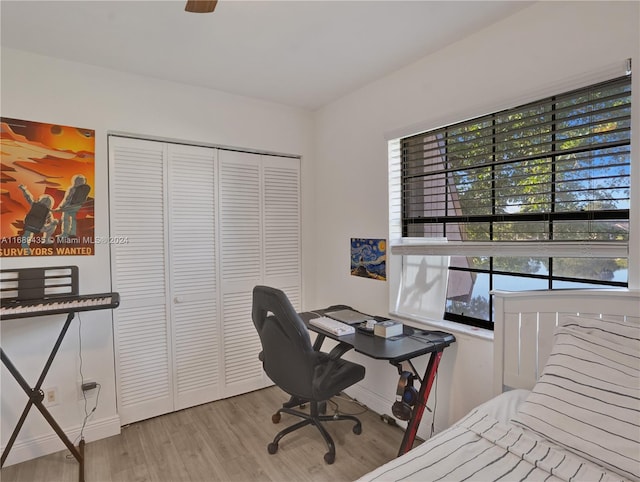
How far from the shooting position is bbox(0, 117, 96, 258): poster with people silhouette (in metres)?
2.22

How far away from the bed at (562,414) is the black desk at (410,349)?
1.48 feet

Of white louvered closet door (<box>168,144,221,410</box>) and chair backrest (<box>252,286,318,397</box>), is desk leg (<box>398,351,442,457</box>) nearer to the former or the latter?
chair backrest (<box>252,286,318,397</box>)

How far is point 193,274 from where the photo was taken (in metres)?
2.89

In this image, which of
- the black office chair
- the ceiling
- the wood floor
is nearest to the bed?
the black office chair

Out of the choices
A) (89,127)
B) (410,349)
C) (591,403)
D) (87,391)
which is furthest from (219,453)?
(89,127)

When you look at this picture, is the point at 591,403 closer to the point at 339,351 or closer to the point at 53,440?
the point at 339,351

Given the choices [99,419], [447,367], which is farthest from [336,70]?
[99,419]

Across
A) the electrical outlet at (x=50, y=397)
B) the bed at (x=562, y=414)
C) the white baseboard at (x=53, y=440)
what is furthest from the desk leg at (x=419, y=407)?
the electrical outlet at (x=50, y=397)

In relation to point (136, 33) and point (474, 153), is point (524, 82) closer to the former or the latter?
point (474, 153)

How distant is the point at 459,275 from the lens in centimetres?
242

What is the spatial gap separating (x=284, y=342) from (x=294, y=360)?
12 centimetres

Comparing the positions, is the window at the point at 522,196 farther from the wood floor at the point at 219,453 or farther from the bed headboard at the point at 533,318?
the wood floor at the point at 219,453

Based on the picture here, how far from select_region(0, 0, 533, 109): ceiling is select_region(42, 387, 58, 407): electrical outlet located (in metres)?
2.20

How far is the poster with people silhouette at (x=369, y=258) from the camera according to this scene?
107 inches
